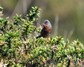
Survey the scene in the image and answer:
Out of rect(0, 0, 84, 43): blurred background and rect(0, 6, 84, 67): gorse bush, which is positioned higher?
rect(0, 0, 84, 43): blurred background

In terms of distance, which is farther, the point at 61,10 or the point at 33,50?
the point at 61,10

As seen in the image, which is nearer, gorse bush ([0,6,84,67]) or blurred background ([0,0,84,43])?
gorse bush ([0,6,84,67])

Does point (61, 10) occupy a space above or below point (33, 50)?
above

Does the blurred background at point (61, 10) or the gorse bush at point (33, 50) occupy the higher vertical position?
the blurred background at point (61, 10)

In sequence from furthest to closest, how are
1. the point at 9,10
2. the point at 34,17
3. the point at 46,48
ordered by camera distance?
the point at 9,10 < the point at 34,17 < the point at 46,48

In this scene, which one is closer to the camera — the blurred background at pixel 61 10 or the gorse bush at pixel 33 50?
the gorse bush at pixel 33 50

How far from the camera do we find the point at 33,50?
443cm

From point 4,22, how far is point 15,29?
0.12 meters

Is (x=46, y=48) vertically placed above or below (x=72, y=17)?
below

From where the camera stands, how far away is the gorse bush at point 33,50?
171 inches

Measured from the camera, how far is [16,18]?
15.5 ft

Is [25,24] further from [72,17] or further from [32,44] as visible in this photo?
[72,17]

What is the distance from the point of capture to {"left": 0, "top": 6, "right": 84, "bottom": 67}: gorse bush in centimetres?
436

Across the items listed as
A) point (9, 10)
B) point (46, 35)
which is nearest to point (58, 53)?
point (46, 35)
